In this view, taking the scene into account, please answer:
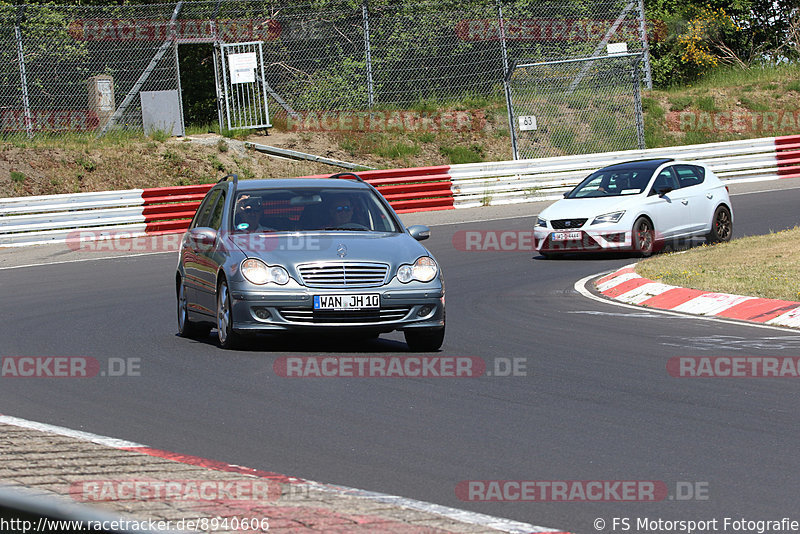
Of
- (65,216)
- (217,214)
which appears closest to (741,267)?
(217,214)

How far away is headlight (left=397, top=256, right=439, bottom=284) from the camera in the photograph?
10203 mm

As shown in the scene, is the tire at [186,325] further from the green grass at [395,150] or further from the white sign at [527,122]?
the green grass at [395,150]

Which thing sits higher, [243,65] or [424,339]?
[243,65]

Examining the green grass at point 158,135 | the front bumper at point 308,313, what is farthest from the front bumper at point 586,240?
the green grass at point 158,135

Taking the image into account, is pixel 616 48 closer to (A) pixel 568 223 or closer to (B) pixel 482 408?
(A) pixel 568 223

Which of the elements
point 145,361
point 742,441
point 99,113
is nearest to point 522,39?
point 99,113

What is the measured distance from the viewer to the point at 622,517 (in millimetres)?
5121

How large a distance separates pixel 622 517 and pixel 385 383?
3769 mm

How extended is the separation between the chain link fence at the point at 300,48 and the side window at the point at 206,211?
14739 millimetres

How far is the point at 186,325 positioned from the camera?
1171 centimetres

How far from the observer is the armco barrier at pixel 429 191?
2256 centimetres

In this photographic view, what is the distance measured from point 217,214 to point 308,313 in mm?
2105

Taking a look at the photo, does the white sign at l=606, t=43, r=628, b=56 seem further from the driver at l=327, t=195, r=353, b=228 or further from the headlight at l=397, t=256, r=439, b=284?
the headlight at l=397, t=256, r=439, b=284

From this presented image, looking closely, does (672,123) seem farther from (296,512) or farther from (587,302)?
(296,512)
